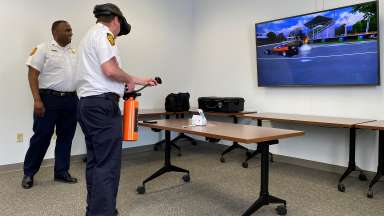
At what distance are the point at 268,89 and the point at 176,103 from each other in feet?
4.45

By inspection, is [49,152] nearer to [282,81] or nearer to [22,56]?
[22,56]

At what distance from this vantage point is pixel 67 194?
3041 mm

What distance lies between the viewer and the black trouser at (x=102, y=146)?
212cm

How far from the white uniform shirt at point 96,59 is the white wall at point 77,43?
7.24 feet

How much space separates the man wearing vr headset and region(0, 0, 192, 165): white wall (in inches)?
87.0

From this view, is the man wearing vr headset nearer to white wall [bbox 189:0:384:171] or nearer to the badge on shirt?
the badge on shirt

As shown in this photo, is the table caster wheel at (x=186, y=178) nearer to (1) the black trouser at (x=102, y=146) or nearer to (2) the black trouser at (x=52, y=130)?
(2) the black trouser at (x=52, y=130)

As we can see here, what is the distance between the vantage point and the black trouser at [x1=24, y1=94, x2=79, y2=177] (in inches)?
127

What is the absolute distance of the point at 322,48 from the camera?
12.4 feet

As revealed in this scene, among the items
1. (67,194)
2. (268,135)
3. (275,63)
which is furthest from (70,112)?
(275,63)

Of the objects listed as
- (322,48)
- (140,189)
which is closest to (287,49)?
(322,48)

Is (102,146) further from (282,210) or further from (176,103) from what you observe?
(176,103)

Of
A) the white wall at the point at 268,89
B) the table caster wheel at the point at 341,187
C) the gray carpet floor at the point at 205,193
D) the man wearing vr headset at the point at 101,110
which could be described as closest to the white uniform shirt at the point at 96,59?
the man wearing vr headset at the point at 101,110

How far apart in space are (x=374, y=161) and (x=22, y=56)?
4.25 metres
